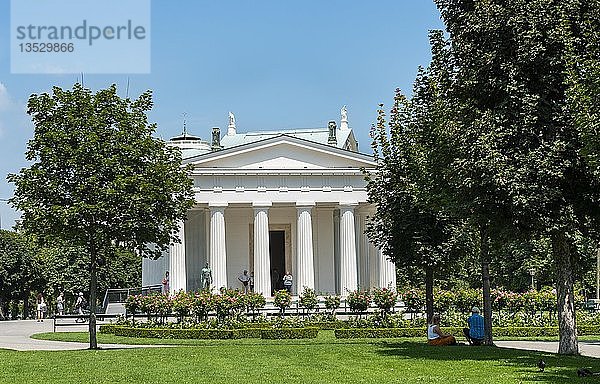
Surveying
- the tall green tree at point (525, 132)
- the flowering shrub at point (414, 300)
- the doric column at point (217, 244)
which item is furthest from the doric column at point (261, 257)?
the tall green tree at point (525, 132)

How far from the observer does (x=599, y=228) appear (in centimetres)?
2131

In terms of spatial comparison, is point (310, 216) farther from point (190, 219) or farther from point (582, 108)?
point (582, 108)

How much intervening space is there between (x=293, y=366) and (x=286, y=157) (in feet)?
116

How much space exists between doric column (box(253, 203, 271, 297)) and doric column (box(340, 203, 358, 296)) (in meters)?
4.53

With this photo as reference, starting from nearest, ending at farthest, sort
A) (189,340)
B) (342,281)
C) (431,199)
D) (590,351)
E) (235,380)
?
(235,380)
(431,199)
(590,351)
(189,340)
(342,281)

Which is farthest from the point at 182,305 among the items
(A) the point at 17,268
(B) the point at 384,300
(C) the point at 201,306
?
(A) the point at 17,268

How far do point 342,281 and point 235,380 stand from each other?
37.0 meters

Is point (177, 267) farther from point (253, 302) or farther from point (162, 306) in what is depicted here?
point (162, 306)

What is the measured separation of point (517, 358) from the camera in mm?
20391

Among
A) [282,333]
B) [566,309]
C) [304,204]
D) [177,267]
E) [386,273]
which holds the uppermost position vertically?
[304,204]

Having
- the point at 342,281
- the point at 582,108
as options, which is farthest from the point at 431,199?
the point at 342,281

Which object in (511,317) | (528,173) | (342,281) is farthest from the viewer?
(342,281)

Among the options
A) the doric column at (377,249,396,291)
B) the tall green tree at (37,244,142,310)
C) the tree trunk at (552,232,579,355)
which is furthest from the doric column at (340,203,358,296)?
the tree trunk at (552,232,579,355)

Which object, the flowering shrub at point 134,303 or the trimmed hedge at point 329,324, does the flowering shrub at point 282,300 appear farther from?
the flowering shrub at point 134,303
